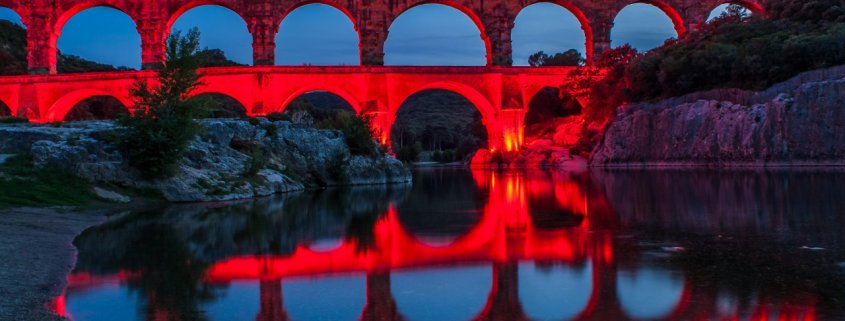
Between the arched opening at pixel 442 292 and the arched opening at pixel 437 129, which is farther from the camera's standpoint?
the arched opening at pixel 437 129

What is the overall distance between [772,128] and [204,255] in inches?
931

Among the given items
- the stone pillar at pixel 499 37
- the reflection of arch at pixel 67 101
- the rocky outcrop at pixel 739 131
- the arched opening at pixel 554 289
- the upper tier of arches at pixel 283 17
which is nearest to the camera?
the arched opening at pixel 554 289

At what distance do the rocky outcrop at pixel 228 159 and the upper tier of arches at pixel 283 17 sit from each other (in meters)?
16.6

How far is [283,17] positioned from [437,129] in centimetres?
4241

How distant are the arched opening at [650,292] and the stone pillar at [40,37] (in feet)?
123

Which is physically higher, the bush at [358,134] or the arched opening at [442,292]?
the bush at [358,134]

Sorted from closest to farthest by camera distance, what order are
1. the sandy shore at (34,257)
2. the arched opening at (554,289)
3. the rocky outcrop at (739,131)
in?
the arched opening at (554,289) < the sandy shore at (34,257) < the rocky outcrop at (739,131)

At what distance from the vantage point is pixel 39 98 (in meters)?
33.6

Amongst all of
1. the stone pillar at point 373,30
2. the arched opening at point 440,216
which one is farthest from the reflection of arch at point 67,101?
the arched opening at point 440,216

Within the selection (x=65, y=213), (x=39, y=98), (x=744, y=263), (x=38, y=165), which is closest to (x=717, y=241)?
(x=744, y=263)

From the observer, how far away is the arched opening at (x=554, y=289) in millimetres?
3738

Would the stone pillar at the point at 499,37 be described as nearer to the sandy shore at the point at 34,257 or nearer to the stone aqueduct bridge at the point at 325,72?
the stone aqueduct bridge at the point at 325,72

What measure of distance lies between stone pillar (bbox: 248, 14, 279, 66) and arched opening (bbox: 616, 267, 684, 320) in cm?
3304

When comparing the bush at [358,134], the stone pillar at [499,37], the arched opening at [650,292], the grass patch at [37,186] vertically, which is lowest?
the arched opening at [650,292]
